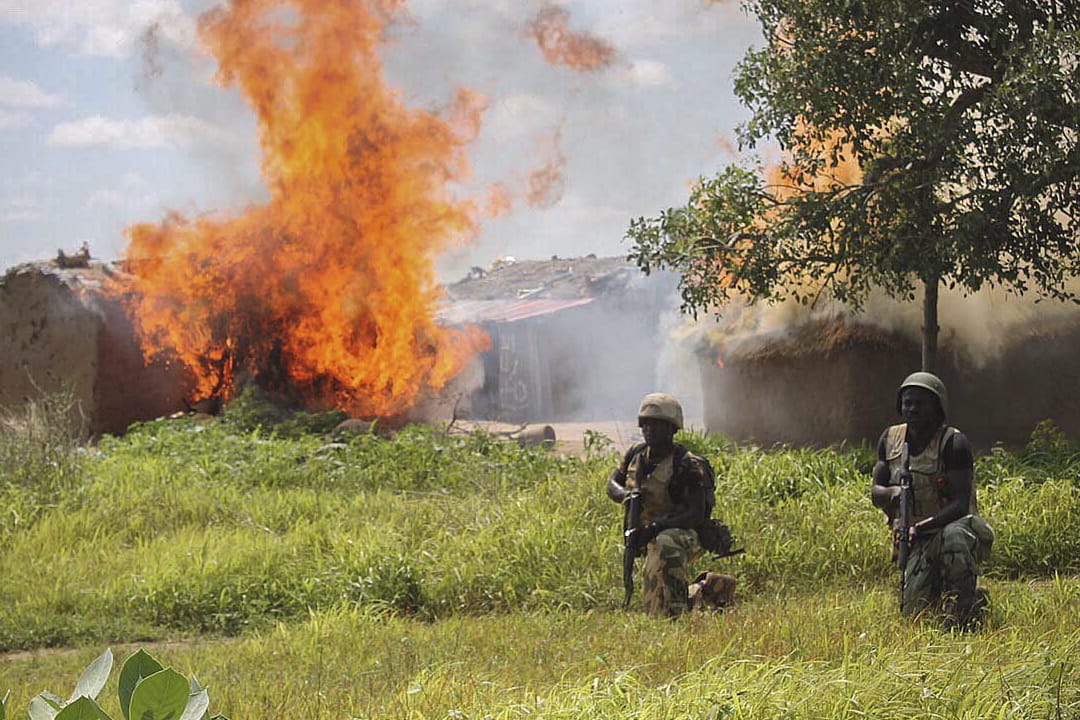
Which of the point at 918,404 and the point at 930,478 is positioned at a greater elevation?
the point at 918,404

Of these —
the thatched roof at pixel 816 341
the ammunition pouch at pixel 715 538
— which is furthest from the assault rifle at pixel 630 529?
the thatched roof at pixel 816 341

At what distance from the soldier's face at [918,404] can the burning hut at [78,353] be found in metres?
13.6

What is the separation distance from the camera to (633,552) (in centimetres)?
677

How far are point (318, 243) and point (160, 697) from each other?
1527cm

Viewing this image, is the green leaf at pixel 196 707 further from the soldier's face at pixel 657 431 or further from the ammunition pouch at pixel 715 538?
the ammunition pouch at pixel 715 538

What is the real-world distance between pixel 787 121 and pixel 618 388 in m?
13.7

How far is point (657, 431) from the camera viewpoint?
6777 mm

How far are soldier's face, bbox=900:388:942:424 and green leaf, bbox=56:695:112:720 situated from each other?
15.5 ft

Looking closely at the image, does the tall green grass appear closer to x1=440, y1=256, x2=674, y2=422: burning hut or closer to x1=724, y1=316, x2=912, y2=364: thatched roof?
x1=724, y1=316, x2=912, y2=364: thatched roof

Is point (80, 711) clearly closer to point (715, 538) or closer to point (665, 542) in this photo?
point (665, 542)

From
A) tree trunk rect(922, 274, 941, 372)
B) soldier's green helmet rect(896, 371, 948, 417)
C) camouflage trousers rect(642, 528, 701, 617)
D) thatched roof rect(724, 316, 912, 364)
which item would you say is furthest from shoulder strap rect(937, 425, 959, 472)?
thatched roof rect(724, 316, 912, 364)

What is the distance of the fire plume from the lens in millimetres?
16656

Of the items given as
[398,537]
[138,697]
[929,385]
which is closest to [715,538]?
[929,385]

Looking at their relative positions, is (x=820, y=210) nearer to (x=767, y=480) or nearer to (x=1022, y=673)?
(x=767, y=480)
